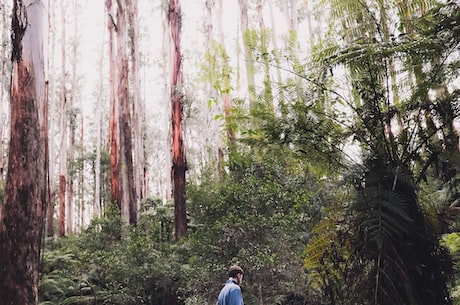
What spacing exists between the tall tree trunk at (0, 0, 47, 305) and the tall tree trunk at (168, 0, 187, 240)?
5.86 m

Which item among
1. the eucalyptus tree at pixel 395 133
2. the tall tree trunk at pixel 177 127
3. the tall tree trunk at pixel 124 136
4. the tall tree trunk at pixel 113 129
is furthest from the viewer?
the tall tree trunk at pixel 113 129

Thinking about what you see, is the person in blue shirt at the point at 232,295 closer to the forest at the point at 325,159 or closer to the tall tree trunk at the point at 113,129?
the forest at the point at 325,159

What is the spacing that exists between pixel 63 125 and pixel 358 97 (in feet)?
58.8

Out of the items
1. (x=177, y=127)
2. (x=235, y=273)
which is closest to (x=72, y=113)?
(x=177, y=127)

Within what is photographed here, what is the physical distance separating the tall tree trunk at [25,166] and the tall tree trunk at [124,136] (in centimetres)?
770

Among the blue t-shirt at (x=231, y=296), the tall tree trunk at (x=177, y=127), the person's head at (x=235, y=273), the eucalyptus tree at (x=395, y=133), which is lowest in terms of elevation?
the blue t-shirt at (x=231, y=296)

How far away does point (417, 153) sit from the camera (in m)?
3.21

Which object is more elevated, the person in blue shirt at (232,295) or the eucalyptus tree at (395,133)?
the eucalyptus tree at (395,133)

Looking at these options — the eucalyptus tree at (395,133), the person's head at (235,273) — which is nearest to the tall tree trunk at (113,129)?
the person's head at (235,273)

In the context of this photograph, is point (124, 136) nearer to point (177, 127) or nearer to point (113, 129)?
point (177, 127)

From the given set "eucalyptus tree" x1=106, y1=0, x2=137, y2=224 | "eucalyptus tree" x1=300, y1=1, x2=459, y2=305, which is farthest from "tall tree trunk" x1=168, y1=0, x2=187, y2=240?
"eucalyptus tree" x1=300, y1=1, x2=459, y2=305

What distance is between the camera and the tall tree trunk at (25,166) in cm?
379

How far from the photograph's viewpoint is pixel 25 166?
160 inches

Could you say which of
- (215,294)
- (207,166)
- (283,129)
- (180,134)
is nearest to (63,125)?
(180,134)
